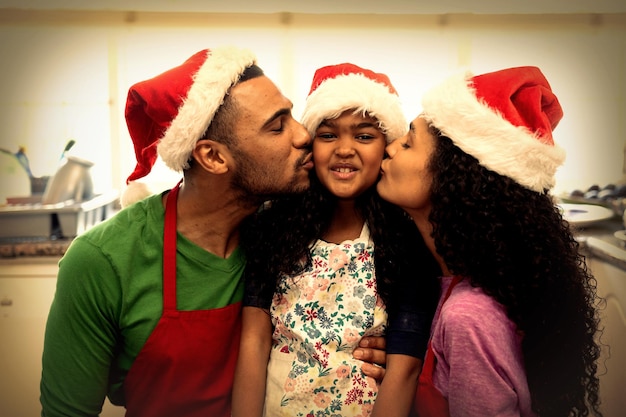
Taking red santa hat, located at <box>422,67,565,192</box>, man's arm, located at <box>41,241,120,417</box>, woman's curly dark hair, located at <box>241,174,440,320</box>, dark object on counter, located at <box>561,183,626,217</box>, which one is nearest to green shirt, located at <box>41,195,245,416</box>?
man's arm, located at <box>41,241,120,417</box>

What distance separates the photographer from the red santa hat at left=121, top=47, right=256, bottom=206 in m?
1.03

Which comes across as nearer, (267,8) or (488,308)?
(488,308)

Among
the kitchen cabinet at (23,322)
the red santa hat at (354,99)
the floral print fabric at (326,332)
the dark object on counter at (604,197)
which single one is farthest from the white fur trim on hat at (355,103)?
the kitchen cabinet at (23,322)

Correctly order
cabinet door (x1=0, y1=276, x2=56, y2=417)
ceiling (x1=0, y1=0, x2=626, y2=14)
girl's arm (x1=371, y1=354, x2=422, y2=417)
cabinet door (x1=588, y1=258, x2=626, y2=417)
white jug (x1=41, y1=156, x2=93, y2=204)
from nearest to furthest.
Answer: girl's arm (x1=371, y1=354, x2=422, y2=417) → ceiling (x1=0, y1=0, x2=626, y2=14) → cabinet door (x1=588, y1=258, x2=626, y2=417) → cabinet door (x1=0, y1=276, x2=56, y2=417) → white jug (x1=41, y1=156, x2=93, y2=204)

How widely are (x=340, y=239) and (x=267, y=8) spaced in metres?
0.53

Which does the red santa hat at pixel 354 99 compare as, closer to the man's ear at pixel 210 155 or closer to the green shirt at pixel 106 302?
the man's ear at pixel 210 155

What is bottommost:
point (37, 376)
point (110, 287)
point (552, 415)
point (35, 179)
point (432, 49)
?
point (37, 376)

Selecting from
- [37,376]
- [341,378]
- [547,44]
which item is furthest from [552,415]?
[37,376]

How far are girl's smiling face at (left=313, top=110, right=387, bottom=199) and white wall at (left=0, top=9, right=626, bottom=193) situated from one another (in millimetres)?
253

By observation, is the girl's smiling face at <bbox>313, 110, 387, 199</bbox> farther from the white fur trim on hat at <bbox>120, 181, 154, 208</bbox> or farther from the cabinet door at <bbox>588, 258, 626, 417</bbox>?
the cabinet door at <bbox>588, 258, 626, 417</bbox>

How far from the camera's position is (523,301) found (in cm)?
92

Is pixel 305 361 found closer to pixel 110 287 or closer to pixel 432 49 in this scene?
pixel 110 287

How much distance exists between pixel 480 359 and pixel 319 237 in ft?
1.38

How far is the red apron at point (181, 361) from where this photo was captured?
3.44 ft
